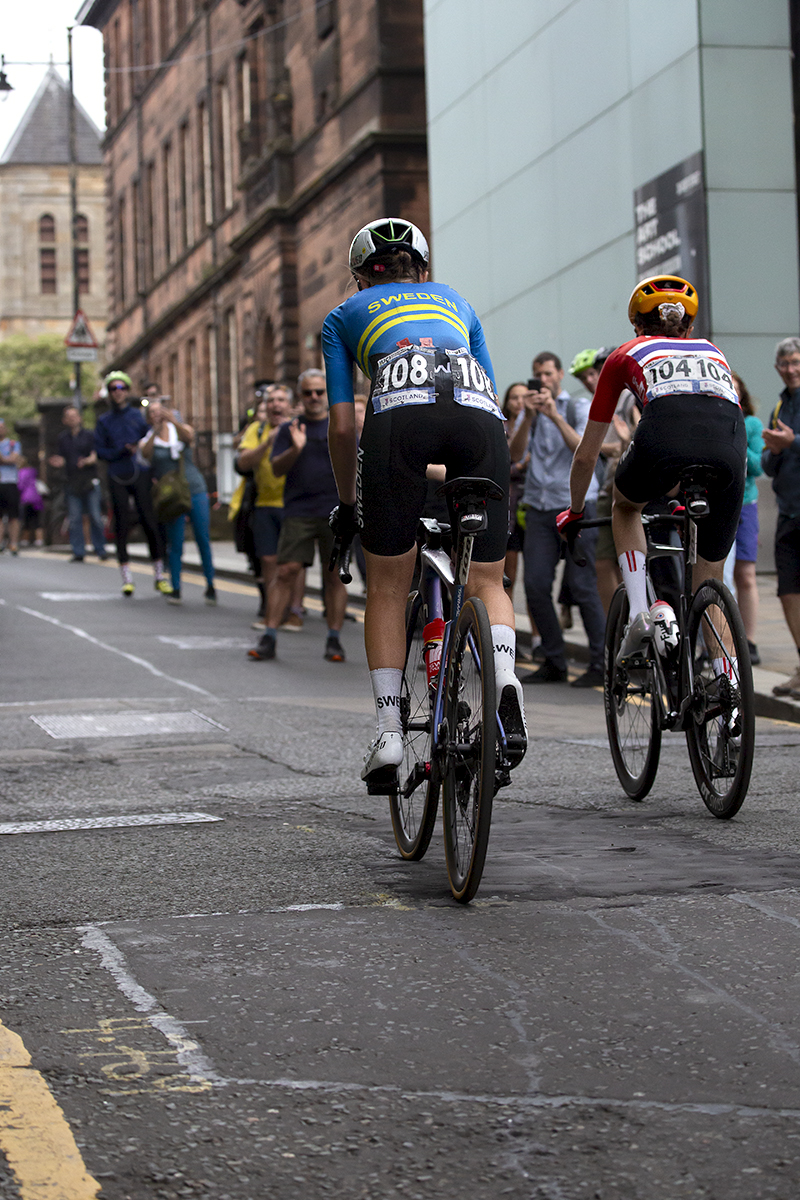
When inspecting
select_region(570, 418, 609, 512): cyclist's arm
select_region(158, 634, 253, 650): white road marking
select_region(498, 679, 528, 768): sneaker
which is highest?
select_region(570, 418, 609, 512): cyclist's arm

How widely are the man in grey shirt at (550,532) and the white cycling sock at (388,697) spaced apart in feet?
20.5

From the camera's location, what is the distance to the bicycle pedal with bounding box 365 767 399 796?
5.21 m

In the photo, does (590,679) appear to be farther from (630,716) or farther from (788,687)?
(630,716)

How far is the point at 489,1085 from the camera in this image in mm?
3234

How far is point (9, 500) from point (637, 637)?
2238 centimetres

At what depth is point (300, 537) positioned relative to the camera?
1340 centimetres

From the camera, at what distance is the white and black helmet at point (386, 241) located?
212 inches

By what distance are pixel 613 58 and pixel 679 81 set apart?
1.90 metres

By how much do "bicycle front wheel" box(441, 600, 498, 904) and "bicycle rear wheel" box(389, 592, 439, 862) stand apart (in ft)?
0.68

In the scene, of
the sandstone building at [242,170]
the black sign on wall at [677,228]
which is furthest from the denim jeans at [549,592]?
the sandstone building at [242,170]

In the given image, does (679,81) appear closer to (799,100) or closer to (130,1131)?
(799,100)

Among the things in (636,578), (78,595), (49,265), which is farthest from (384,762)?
(49,265)

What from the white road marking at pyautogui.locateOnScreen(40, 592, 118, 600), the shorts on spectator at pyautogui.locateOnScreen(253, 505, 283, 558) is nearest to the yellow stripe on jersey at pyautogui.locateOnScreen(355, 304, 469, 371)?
the shorts on spectator at pyautogui.locateOnScreen(253, 505, 283, 558)

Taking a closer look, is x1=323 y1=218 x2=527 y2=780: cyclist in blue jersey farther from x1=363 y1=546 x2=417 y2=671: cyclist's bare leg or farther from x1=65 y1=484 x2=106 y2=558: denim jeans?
x1=65 y1=484 x2=106 y2=558: denim jeans
